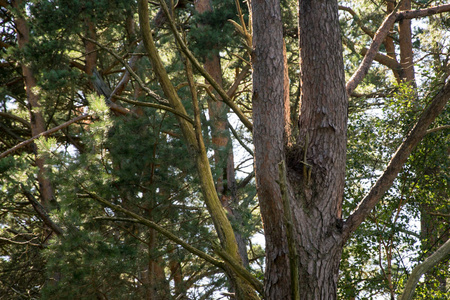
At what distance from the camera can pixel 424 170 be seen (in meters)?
5.23

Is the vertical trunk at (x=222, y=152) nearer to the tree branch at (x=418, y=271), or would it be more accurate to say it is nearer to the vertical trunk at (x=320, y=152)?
the vertical trunk at (x=320, y=152)

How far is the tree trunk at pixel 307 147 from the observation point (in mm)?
2484

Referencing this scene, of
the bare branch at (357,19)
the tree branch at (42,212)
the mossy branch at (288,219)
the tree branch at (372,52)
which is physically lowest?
the mossy branch at (288,219)

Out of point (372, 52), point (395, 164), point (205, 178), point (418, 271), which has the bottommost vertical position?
point (418, 271)

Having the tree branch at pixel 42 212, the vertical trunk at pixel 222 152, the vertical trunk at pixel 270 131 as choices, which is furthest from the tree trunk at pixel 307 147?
the tree branch at pixel 42 212

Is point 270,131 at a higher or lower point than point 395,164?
higher

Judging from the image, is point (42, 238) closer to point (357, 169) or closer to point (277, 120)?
point (357, 169)

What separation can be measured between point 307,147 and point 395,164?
0.55 metres

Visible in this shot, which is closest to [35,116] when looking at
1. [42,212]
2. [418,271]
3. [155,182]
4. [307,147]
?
[42,212]

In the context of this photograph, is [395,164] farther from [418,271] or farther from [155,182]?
[155,182]

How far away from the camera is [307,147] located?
2.71 m

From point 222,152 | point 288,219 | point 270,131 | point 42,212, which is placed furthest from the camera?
point 222,152

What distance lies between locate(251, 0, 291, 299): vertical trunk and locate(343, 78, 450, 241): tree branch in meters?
0.44

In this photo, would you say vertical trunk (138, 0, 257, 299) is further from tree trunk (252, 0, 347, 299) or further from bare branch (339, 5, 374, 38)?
bare branch (339, 5, 374, 38)
